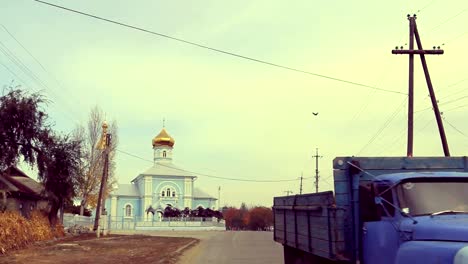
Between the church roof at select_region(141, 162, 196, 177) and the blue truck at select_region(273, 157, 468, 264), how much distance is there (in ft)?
268

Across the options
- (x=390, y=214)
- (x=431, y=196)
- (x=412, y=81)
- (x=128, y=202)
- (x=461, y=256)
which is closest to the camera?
(x=461, y=256)

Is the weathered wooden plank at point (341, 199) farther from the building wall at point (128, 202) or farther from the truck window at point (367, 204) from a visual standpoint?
the building wall at point (128, 202)

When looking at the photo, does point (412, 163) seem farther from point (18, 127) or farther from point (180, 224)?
point (180, 224)

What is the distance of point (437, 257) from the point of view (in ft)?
18.3

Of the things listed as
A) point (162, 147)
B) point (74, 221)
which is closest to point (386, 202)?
point (74, 221)

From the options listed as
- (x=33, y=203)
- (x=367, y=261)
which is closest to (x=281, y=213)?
(x=367, y=261)

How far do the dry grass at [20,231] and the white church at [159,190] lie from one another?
53.1 metres

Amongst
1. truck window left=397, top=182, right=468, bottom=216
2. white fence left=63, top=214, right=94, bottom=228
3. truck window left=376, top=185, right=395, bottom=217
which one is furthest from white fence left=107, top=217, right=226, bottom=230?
truck window left=397, top=182, right=468, bottom=216

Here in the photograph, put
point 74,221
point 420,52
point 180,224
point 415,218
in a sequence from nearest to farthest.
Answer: point 415,218 < point 420,52 < point 74,221 < point 180,224

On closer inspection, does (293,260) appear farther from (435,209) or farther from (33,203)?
(33,203)

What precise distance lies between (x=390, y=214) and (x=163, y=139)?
8804 cm

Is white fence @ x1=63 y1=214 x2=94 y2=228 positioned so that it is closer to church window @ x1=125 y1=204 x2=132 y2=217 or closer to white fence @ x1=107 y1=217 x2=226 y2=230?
white fence @ x1=107 y1=217 x2=226 y2=230

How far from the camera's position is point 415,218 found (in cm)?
638

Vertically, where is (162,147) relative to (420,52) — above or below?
above
